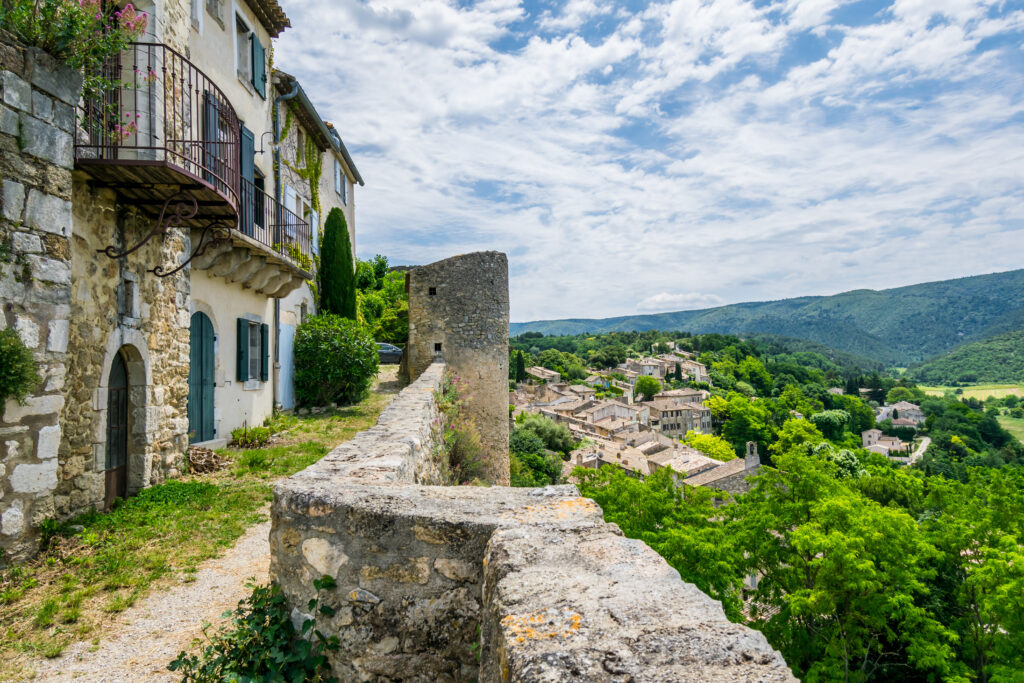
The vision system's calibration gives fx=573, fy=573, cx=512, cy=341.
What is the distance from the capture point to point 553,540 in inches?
94.6

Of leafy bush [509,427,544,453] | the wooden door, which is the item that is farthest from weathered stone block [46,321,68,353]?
leafy bush [509,427,544,453]

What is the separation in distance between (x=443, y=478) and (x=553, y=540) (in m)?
6.28

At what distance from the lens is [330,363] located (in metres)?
14.2

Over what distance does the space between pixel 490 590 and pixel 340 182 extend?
20490 mm

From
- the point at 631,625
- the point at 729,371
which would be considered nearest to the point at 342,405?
the point at 631,625

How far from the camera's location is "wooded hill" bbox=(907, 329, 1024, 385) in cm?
16938

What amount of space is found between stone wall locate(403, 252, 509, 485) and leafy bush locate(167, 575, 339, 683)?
1122 cm

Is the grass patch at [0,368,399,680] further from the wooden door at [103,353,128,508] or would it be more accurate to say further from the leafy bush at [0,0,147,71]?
the leafy bush at [0,0,147,71]

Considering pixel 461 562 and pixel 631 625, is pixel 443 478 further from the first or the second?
pixel 631 625

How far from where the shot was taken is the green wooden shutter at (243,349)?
1094 centimetres

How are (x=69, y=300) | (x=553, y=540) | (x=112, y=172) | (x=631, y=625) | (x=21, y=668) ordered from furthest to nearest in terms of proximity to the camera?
1. (x=112, y=172)
2. (x=69, y=300)
3. (x=21, y=668)
4. (x=553, y=540)
5. (x=631, y=625)

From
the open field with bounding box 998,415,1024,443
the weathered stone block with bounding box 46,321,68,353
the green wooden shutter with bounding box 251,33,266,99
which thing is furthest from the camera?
the open field with bounding box 998,415,1024,443

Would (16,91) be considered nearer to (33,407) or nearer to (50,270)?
(50,270)

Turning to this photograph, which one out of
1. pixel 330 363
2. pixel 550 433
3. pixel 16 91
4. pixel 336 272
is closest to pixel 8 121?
pixel 16 91
